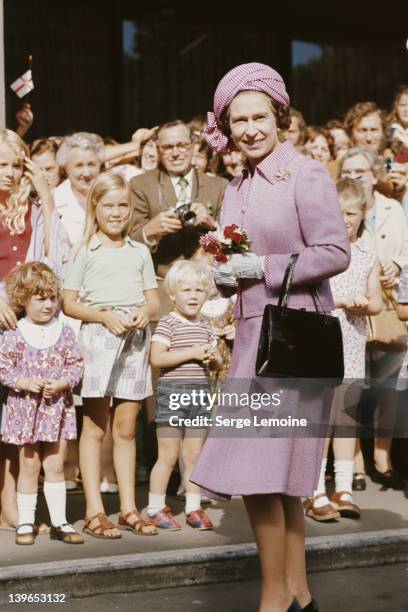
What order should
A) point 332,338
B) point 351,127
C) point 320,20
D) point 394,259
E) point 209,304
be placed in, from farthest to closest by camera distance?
point 320,20 → point 351,127 → point 394,259 → point 209,304 → point 332,338

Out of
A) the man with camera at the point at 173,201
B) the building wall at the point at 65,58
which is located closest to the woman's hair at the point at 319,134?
the man with camera at the point at 173,201

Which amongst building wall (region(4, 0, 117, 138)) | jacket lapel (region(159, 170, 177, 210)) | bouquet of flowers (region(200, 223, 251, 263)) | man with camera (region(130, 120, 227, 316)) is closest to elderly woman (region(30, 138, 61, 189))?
man with camera (region(130, 120, 227, 316))

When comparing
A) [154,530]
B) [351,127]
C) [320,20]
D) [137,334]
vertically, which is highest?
[320,20]

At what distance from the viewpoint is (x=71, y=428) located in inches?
264

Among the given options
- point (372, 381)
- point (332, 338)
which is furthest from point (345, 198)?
point (332, 338)

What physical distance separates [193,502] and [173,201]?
1.96 meters

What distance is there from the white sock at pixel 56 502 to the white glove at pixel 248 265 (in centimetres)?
222

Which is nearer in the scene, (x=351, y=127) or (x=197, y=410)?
(x=197, y=410)

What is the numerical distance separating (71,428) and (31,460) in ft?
0.86

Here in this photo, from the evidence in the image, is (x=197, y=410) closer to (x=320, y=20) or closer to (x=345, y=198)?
(x=345, y=198)

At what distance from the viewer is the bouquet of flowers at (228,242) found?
4934 millimetres

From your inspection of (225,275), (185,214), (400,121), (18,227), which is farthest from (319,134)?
(225,275)

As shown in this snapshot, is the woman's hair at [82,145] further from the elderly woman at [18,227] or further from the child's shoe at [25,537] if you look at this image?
the child's shoe at [25,537]

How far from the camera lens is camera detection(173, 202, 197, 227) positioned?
7668mm
